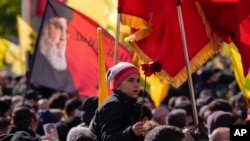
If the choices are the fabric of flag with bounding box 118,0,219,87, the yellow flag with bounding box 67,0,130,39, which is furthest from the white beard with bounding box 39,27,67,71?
the fabric of flag with bounding box 118,0,219,87

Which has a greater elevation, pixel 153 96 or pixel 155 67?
pixel 155 67

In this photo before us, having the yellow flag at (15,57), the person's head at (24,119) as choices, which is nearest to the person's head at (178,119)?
the person's head at (24,119)

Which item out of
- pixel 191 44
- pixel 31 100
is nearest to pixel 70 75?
pixel 31 100

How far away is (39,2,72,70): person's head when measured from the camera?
13359 millimetres

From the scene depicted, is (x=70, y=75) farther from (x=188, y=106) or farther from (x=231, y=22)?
(x=231, y=22)

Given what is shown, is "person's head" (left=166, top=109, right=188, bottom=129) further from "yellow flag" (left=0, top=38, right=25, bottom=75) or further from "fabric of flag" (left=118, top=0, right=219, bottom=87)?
"yellow flag" (left=0, top=38, right=25, bottom=75)

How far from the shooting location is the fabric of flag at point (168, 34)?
350 inches

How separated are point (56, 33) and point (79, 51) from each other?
2.06ft

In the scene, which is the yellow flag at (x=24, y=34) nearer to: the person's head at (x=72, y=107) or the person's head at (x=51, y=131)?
the person's head at (x=72, y=107)

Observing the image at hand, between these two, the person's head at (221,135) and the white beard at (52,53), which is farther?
the white beard at (52,53)

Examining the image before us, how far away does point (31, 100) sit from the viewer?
623 inches

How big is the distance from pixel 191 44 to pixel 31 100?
7.11 m

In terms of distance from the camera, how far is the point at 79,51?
12906 mm

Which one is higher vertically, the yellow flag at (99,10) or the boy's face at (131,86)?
the yellow flag at (99,10)
